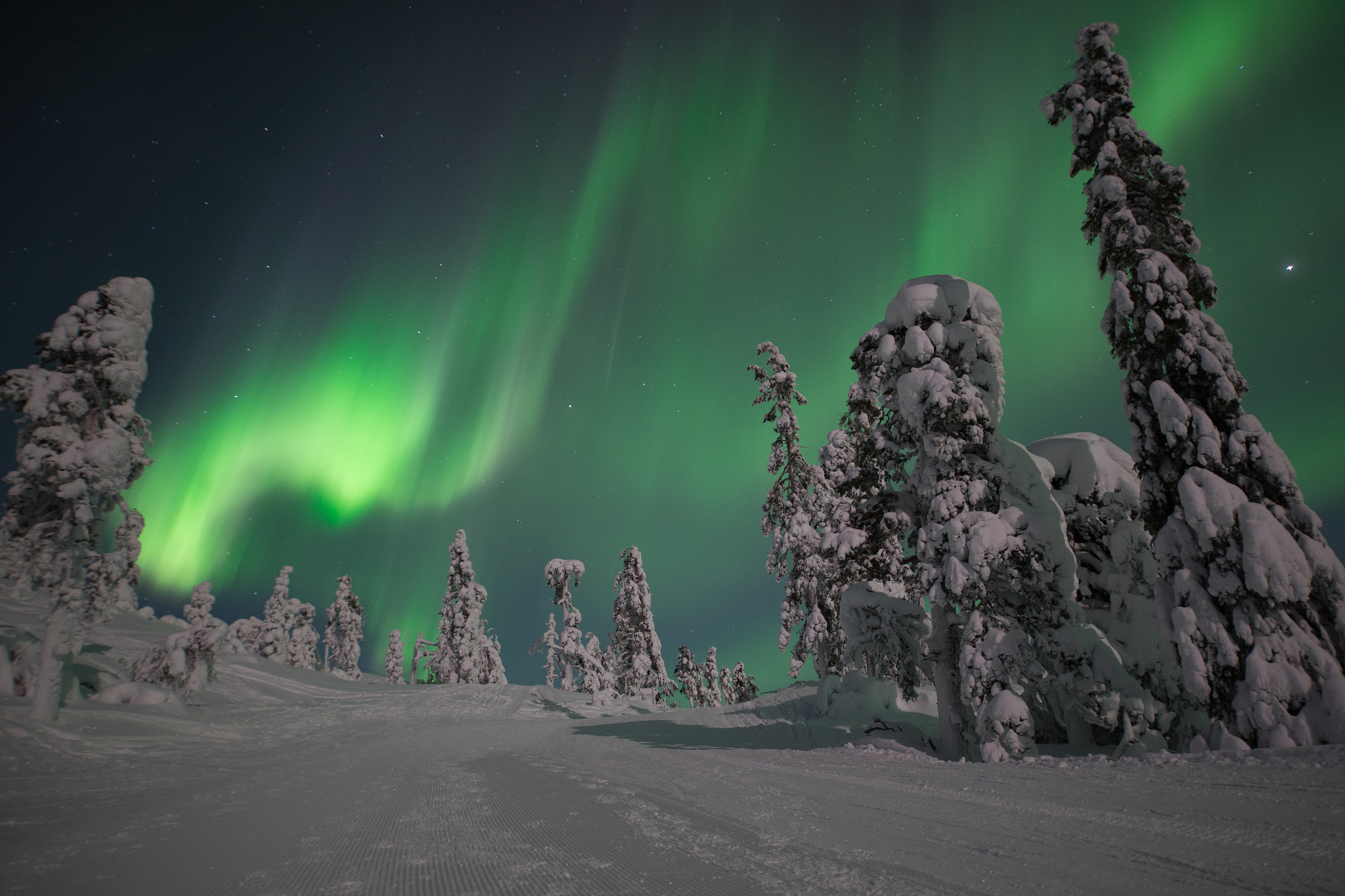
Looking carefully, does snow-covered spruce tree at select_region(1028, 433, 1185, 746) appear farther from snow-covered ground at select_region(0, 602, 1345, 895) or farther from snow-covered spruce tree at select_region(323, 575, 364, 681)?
snow-covered spruce tree at select_region(323, 575, 364, 681)

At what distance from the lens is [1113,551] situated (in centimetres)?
1103

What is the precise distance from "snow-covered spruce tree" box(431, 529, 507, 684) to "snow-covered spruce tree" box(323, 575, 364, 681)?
20.1 meters

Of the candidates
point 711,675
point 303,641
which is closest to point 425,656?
point 303,641

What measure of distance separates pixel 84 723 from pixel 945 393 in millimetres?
21539

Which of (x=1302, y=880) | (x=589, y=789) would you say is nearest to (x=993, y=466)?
(x=1302, y=880)

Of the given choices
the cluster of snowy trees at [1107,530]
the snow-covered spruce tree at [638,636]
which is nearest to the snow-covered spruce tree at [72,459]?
the cluster of snowy trees at [1107,530]

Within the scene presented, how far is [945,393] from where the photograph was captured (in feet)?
33.6

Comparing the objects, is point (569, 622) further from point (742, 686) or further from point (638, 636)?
point (742, 686)

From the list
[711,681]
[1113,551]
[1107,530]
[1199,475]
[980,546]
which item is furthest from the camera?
[711,681]

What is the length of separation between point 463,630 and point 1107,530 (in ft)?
154

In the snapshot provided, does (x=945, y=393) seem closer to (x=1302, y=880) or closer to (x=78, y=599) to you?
(x=1302, y=880)

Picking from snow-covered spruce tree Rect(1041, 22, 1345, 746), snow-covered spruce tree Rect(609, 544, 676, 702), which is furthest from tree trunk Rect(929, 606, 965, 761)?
snow-covered spruce tree Rect(609, 544, 676, 702)

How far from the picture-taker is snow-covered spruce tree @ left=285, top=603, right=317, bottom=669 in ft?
179

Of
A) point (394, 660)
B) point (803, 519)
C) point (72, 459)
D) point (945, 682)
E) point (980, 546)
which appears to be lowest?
point (394, 660)
